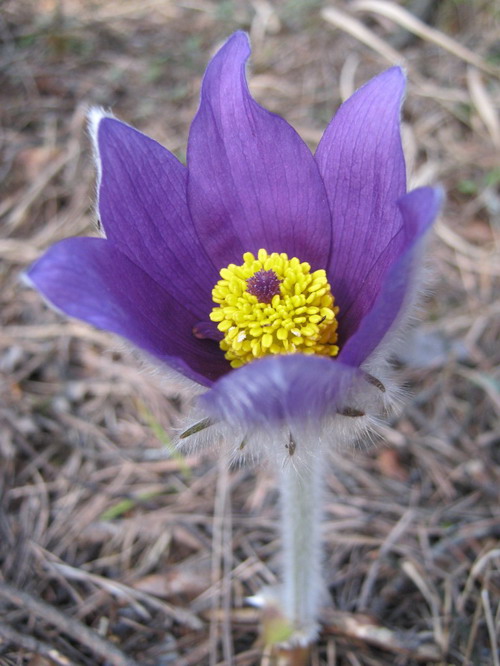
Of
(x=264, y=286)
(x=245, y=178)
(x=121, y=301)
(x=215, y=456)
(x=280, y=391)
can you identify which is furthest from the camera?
(x=215, y=456)

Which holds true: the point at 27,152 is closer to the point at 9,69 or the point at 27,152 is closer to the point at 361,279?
the point at 9,69

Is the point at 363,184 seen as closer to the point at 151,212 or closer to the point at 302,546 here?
the point at 151,212

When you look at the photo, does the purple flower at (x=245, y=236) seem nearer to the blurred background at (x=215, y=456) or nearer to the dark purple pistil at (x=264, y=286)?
the dark purple pistil at (x=264, y=286)

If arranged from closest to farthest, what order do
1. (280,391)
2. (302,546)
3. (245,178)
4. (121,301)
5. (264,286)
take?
(280,391)
(121,301)
(264,286)
(245,178)
(302,546)

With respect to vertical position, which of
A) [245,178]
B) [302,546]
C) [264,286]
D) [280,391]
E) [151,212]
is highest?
[245,178]

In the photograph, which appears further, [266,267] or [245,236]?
[245,236]

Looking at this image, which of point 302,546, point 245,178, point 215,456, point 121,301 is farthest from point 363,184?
point 215,456

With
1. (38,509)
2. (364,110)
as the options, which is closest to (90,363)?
(38,509)
